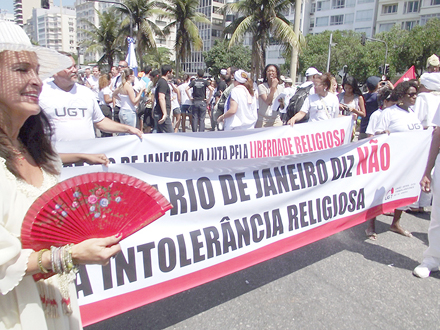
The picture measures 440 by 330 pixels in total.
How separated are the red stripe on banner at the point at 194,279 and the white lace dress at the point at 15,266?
1020mm

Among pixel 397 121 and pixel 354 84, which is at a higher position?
pixel 354 84

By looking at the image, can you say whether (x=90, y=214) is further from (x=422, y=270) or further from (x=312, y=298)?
(x=422, y=270)

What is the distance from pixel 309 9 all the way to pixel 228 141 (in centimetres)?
8846

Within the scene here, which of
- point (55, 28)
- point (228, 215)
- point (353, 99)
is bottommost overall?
point (228, 215)

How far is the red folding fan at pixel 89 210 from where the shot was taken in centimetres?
123

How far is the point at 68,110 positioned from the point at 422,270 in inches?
153

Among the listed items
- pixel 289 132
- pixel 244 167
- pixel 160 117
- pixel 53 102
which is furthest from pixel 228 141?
pixel 160 117

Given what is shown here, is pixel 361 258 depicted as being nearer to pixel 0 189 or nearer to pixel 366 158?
pixel 366 158

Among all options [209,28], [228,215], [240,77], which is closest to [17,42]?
[228,215]

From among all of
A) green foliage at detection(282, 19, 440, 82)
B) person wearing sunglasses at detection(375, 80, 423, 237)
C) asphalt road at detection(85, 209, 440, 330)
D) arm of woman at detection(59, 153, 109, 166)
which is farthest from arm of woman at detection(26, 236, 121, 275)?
green foliage at detection(282, 19, 440, 82)

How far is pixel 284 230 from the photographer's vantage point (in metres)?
3.24

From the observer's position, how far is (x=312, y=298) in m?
3.19

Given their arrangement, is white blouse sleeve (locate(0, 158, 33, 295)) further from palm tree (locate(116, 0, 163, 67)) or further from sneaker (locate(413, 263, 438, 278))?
palm tree (locate(116, 0, 163, 67))

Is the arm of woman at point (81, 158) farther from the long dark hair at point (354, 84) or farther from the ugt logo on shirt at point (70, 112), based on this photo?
the long dark hair at point (354, 84)
